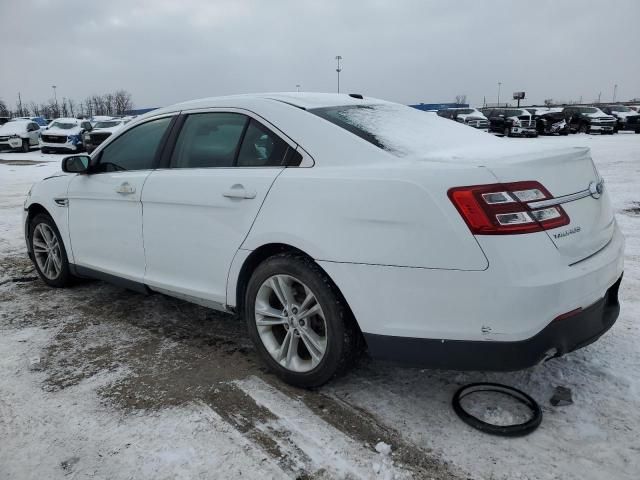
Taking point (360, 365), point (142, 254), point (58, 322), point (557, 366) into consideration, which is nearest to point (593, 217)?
point (557, 366)

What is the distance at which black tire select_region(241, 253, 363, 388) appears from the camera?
261 centimetres

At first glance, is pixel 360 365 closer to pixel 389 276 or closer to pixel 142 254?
pixel 389 276

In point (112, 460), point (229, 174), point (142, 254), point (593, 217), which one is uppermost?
point (229, 174)

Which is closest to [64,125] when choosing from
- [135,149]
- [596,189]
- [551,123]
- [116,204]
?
[135,149]

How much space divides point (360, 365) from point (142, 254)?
1.66 m

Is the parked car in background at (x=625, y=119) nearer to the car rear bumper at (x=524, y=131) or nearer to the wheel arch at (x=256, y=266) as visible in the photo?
the car rear bumper at (x=524, y=131)

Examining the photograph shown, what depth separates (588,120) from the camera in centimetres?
2972

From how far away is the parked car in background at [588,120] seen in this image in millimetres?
29266

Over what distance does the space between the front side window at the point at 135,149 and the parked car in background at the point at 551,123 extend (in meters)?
28.8

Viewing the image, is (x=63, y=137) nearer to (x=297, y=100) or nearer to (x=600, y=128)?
(x=297, y=100)

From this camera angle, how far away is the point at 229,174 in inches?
122

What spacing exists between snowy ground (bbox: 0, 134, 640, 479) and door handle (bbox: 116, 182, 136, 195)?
0.98 metres

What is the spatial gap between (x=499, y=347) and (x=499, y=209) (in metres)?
0.58

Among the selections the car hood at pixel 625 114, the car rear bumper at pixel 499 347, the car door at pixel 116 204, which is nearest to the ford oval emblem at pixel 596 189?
the car rear bumper at pixel 499 347
